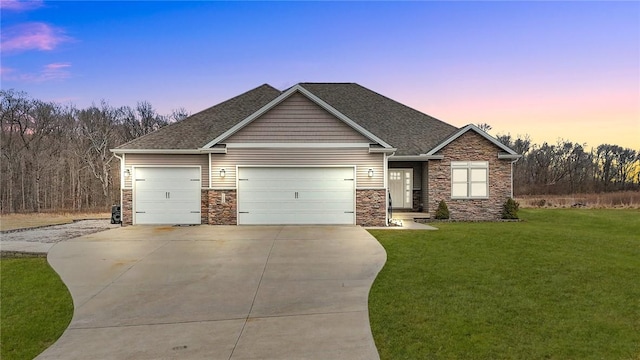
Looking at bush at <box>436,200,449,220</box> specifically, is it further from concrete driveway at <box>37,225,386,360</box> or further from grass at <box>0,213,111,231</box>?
grass at <box>0,213,111,231</box>

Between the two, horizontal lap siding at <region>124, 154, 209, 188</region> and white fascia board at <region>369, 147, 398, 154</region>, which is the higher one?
white fascia board at <region>369, 147, 398, 154</region>

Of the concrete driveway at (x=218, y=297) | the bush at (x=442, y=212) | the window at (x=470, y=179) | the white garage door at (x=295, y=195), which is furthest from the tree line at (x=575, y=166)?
the concrete driveway at (x=218, y=297)

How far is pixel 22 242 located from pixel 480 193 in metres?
17.8

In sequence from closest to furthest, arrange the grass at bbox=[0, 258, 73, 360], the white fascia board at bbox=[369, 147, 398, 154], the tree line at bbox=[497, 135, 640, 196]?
the grass at bbox=[0, 258, 73, 360], the white fascia board at bbox=[369, 147, 398, 154], the tree line at bbox=[497, 135, 640, 196]

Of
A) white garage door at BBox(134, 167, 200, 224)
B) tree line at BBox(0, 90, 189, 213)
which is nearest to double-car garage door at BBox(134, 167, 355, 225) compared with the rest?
white garage door at BBox(134, 167, 200, 224)

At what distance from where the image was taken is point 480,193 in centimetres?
1836

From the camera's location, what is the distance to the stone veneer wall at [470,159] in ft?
60.1

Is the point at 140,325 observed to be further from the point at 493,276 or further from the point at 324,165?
the point at 324,165

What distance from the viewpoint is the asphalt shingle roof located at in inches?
656

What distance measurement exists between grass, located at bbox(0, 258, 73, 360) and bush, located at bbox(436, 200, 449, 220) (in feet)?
47.3

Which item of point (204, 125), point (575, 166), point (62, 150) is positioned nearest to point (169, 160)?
point (204, 125)

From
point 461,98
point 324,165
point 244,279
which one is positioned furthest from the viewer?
point 461,98

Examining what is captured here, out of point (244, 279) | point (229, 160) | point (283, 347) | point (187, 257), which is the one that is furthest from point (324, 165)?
point (283, 347)

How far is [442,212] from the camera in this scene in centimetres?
1778
